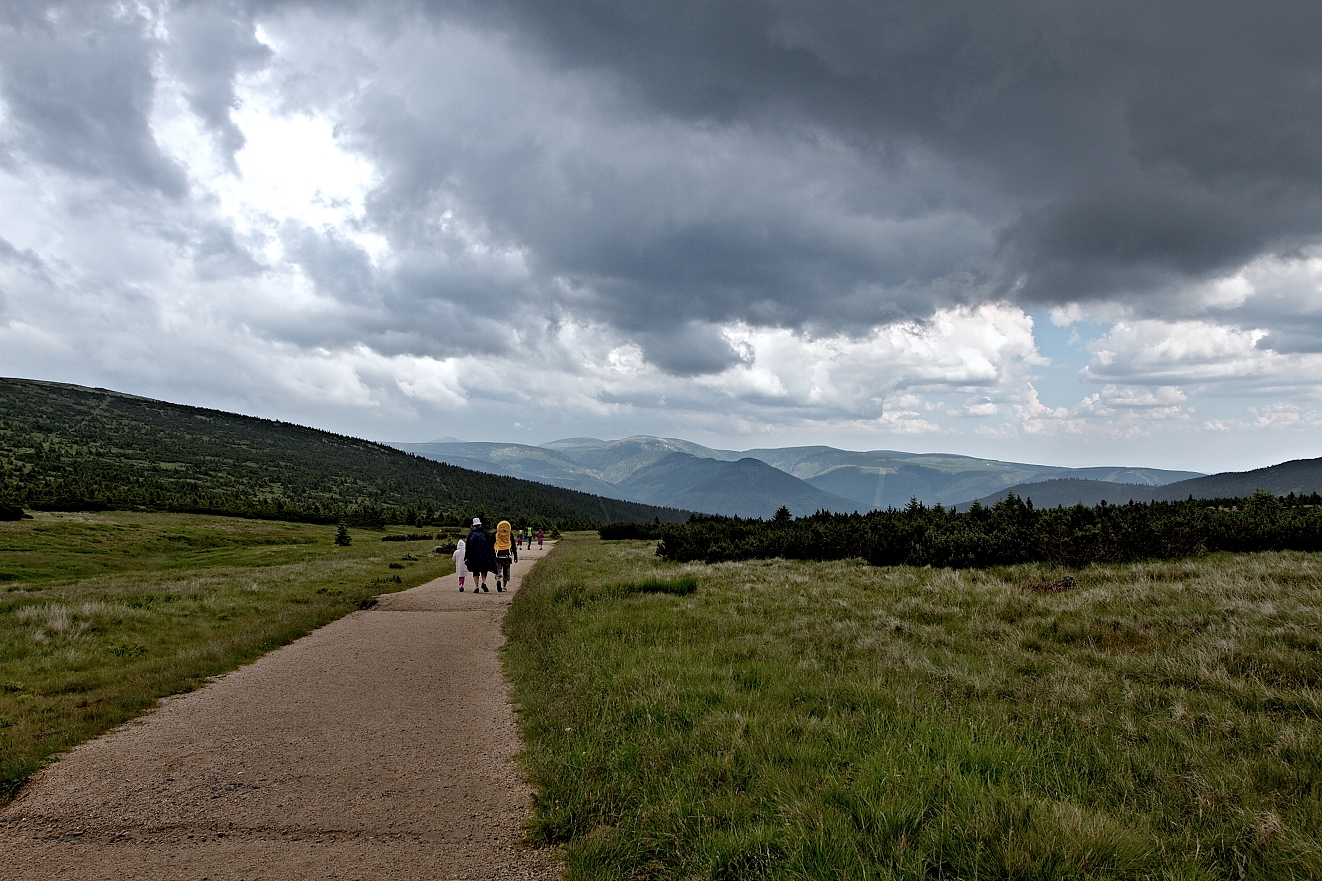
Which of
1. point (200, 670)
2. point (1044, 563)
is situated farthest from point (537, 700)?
point (1044, 563)

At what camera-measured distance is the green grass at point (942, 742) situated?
3.76 metres

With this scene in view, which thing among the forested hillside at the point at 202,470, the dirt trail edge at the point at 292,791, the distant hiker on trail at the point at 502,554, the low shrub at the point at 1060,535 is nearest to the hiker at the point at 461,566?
the distant hiker on trail at the point at 502,554

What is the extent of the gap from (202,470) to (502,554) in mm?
124018

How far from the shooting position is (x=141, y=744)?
6594mm

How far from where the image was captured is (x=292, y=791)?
5484 millimetres

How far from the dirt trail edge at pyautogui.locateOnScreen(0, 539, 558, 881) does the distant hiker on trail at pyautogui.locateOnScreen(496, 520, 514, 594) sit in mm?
13136

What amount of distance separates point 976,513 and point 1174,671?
18173mm

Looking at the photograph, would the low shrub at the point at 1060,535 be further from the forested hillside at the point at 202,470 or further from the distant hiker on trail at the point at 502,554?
the forested hillside at the point at 202,470

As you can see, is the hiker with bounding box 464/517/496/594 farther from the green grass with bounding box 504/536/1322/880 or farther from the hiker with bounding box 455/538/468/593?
the green grass with bounding box 504/536/1322/880

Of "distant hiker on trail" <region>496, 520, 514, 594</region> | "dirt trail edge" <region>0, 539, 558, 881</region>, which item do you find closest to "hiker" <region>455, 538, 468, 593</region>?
"distant hiker on trail" <region>496, 520, 514, 594</region>

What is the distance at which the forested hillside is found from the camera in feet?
263

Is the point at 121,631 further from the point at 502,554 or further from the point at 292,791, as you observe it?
the point at 502,554

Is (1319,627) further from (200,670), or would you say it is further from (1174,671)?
(200,670)

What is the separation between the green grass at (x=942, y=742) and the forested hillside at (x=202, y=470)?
250ft
